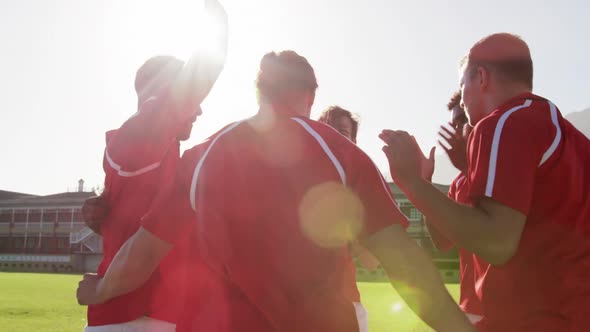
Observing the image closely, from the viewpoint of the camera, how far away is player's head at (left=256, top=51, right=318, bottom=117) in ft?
→ 7.63

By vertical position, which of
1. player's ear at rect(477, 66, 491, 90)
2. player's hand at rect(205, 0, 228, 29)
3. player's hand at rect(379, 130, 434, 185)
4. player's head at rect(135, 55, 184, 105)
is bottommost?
player's hand at rect(379, 130, 434, 185)

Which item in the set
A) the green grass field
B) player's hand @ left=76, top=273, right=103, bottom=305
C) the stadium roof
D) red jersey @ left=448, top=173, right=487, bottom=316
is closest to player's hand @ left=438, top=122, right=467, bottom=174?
red jersey @ left=448, top=173, right=487, bottom=316

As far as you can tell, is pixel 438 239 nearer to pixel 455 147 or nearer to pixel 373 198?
pixel 455 147

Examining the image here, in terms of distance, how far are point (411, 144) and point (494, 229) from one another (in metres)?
0.50

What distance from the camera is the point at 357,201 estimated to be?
2.12 metres

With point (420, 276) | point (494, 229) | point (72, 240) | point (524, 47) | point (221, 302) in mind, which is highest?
point (524, 47)

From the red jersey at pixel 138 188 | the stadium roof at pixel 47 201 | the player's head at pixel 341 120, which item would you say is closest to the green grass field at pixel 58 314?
the player's head at pixel 341 120

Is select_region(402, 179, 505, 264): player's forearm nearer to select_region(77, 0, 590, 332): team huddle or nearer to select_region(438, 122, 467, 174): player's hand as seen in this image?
select_region(77, 0, 590, 332): team huddle

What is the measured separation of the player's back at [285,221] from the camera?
2.06m

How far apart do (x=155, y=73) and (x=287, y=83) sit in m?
1.33

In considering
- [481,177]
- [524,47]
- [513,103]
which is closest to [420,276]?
[481,177]

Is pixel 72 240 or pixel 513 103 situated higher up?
pixel 513 103

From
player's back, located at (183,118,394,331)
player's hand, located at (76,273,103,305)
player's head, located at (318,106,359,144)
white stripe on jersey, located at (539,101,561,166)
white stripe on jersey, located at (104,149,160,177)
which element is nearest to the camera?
player's back, located at (183,118,394,331)

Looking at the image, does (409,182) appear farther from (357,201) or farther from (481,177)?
(357,201)
